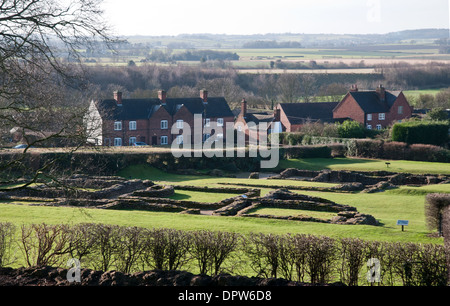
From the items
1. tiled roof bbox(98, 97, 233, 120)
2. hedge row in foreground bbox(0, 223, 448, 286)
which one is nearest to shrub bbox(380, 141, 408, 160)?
tiled roof bbox(98, 97, 233, 120)

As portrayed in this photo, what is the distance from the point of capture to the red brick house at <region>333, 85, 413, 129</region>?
228 ft

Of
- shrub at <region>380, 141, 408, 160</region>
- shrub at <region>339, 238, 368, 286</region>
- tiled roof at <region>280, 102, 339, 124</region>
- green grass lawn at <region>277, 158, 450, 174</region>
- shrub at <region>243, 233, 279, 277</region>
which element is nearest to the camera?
shrub at <region>339, 238, 368, 286</region>

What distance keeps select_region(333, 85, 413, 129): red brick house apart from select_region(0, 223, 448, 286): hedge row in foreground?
5612 cm

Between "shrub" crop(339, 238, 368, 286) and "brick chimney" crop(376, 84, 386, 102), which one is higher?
"brick chimney" crop(376, 84, 386, 102)

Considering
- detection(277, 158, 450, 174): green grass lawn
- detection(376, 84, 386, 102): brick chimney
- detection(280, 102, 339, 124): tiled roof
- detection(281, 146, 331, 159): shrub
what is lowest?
detection(277, 158, 450, 174): green grass lawn

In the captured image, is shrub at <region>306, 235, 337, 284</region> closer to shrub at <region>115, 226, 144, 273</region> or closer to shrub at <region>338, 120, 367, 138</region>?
shrub at <region>115, 226, 144, 273</region>

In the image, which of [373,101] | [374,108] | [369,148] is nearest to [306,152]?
[369,148]

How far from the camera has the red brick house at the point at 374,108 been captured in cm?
6962

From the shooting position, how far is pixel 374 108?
70250mm

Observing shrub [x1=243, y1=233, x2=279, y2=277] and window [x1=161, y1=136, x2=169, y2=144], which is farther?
window [x1=161, y1=136, x2=169, y2=144]

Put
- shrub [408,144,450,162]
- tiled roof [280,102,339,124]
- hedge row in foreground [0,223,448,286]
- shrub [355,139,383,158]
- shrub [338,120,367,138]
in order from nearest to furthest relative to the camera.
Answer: hedge row in foreground [0,223,448,286]
shrub [408,144,450,162]
shrub [355,139,383,158]
shrub [338,120,367,138]
tiled roof [280,102,339,124]
